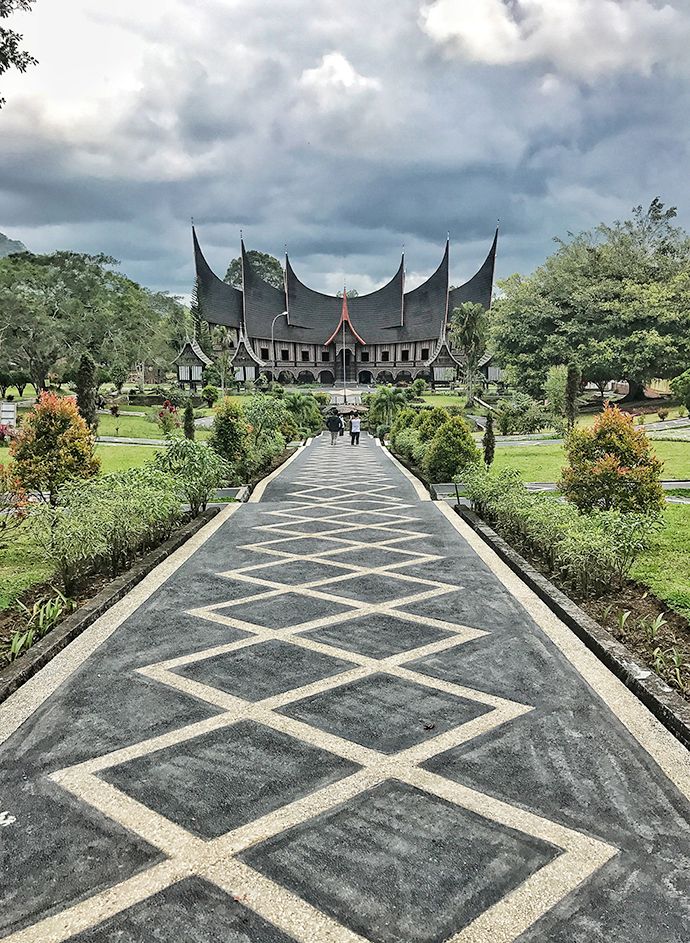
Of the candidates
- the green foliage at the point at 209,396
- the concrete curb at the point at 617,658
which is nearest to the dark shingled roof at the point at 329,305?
the green foliage at the point at 209,396

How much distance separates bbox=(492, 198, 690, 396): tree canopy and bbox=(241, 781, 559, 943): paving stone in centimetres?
3396

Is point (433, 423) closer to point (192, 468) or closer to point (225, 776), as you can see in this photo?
point (192, 468)

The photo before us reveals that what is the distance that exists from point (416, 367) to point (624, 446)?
53349 millimetres

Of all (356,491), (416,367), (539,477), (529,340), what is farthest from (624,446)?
(416,367)

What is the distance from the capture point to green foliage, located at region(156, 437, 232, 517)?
28.0ft

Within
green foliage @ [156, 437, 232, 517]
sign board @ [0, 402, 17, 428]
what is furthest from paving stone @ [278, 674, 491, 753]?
sign board @ [0, 402, 17, 428]

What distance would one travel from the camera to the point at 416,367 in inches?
2367

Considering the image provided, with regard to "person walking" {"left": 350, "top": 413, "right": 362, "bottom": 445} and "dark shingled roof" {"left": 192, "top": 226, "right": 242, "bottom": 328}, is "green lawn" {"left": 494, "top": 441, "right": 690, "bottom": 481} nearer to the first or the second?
"person walking" {"left": 350, "top": 413, "right": 362, "bottom": 445}

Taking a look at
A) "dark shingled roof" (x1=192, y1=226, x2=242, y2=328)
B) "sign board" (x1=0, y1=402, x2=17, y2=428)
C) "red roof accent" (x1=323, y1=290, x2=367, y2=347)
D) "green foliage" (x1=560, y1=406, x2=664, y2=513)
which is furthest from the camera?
"red roof accent" (x1=323, y1=290, x2=367, y2=347)

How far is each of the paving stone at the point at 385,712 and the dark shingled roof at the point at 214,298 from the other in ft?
185

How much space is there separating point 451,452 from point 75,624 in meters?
8.46

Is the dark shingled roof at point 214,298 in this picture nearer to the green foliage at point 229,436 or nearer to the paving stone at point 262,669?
the green foliage at point 229,436

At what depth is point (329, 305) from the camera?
2495 inches

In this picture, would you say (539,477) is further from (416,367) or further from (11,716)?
(416,367)
